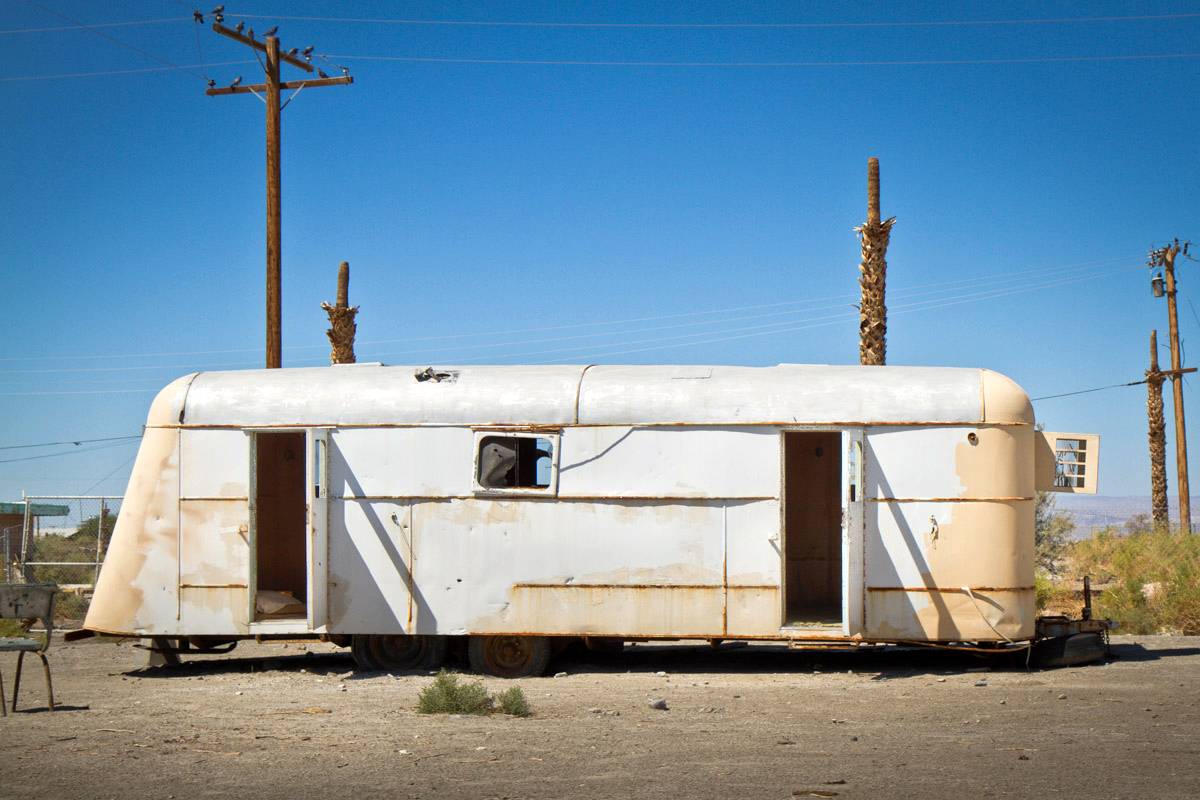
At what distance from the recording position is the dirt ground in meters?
7.68

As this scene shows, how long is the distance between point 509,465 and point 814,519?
3865mm

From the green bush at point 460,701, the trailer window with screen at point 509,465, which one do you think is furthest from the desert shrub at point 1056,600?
the green bush at point 460,701

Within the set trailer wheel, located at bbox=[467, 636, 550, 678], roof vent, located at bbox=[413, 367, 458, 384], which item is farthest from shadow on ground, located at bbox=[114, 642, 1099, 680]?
roof vent, located at bbox=[413, 367, 458, 384]

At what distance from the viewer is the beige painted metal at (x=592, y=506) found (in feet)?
40.5

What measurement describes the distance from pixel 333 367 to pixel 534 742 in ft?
19.1

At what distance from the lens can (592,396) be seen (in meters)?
12.8

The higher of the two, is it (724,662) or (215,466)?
(215,466)

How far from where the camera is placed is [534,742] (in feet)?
29.7

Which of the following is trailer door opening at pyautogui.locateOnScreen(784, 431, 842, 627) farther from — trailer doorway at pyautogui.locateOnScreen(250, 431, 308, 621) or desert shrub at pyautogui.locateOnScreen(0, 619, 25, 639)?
desert shrub at pyautogui.locateOnScreen(0, 619, 25, 639)

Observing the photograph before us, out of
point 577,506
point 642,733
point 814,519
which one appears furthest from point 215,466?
point 814,519

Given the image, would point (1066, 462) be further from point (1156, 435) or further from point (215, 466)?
point (1156, 435)

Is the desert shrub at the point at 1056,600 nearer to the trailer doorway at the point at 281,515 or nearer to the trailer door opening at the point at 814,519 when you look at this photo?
the trailer door opening at the point at 814,519

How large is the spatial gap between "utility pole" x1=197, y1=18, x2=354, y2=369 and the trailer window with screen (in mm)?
5065

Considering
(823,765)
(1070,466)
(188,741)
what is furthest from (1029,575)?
(188,741)
